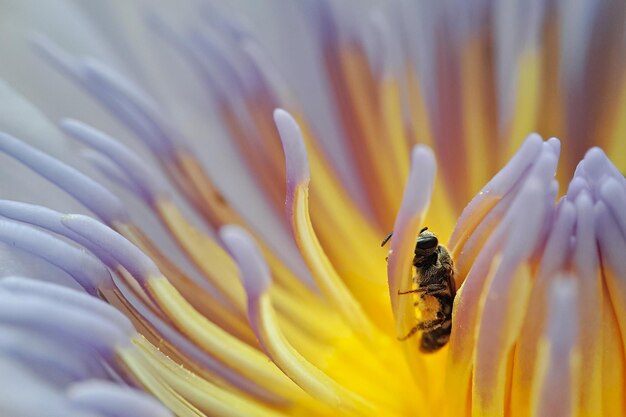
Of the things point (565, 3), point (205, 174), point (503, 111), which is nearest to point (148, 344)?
point (205, 174)

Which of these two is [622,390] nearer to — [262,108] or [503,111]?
[503,111]

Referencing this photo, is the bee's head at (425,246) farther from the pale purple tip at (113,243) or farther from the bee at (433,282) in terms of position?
the pale purple tip at (113,243)

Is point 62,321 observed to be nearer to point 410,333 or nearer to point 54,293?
point 54,293

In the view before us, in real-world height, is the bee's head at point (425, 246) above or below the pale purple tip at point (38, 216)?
below

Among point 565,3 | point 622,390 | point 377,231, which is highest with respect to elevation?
point 565,3

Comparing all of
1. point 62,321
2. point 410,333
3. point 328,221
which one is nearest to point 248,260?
point 62,321

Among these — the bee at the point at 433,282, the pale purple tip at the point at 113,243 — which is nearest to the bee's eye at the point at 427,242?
the bee at the point at 433,282

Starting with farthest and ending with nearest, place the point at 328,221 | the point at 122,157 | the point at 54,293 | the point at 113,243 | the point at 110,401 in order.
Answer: the point at 328,221
the point at 122,157
the point at 113,243
the point at 54,293
the point at 110,401
